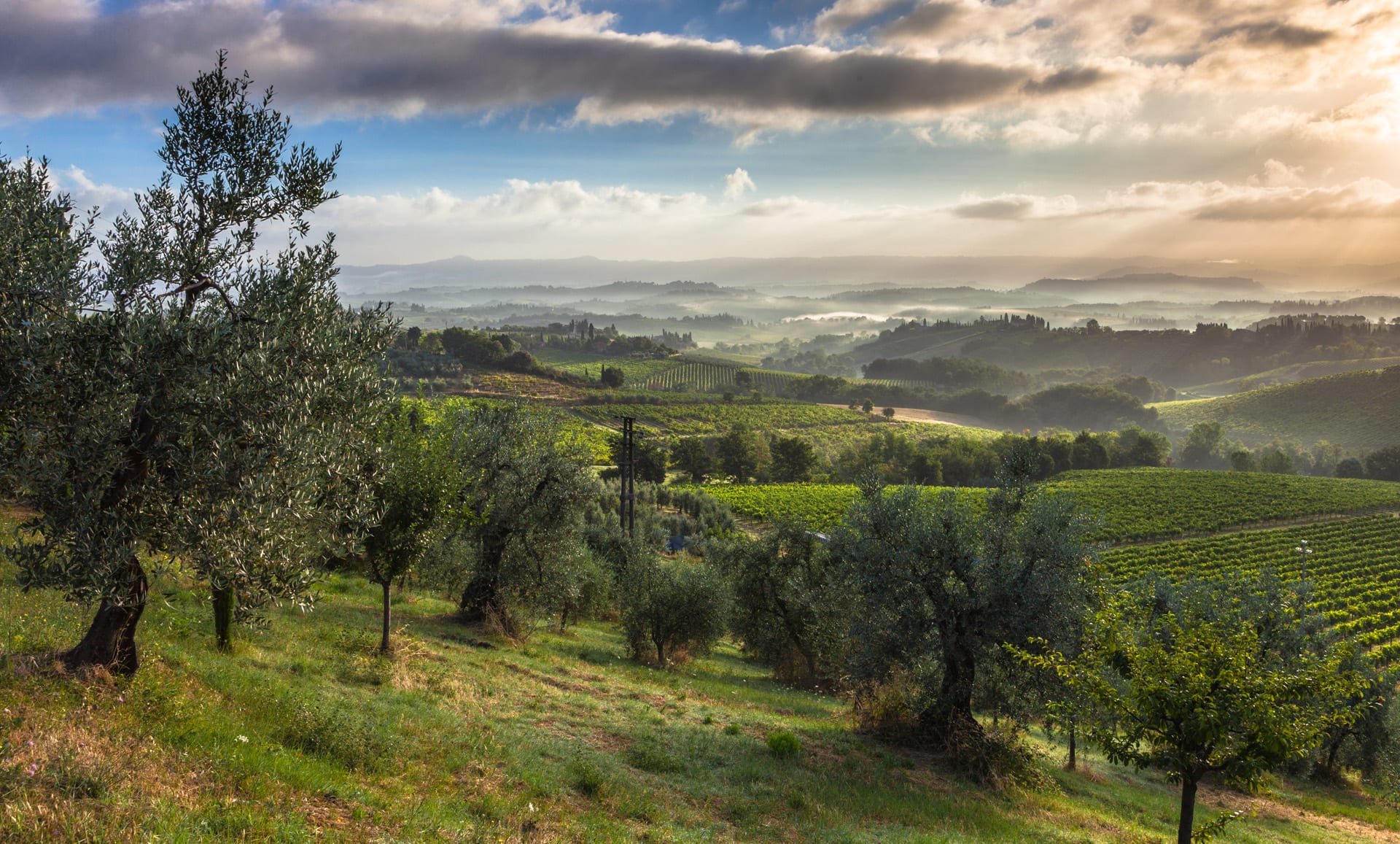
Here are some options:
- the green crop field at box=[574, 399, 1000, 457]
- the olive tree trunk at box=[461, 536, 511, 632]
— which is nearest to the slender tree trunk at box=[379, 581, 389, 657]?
the olive tree trunk at box=[461, 536, 511, 632]

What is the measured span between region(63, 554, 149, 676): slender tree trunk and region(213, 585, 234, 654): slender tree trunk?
385 cm

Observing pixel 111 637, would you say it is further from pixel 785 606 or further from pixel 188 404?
pixel 785 606

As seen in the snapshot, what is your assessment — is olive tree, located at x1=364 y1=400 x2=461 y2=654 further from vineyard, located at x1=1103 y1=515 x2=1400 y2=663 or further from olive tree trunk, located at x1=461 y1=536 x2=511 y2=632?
vineyard, located at x1=1103 y1=515 x2=1400 y2=663

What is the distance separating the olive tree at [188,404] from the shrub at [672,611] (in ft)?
63.4

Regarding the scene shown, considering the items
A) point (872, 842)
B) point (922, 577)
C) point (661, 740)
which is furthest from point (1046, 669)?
point (661, 740)

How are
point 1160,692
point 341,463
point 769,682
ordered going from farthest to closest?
point 769,682, point 1160,692, point 341,463

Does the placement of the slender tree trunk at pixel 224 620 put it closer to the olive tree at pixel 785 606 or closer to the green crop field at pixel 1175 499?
the olive tree at pixel 785 606

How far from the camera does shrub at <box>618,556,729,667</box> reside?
29578 millimetres

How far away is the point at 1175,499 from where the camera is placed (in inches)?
4264

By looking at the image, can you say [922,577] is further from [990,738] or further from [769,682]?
[769,682]

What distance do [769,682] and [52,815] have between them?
28.9m

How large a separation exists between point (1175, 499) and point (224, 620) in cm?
12803

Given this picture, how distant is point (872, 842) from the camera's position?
1283 centimetres

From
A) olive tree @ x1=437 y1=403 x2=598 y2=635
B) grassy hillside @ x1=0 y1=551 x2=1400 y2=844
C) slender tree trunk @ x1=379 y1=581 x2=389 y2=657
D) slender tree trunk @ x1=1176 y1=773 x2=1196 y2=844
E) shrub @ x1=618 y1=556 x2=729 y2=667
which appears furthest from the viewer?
shrub @ x1=618 y1=556 x2=729 y2=667
